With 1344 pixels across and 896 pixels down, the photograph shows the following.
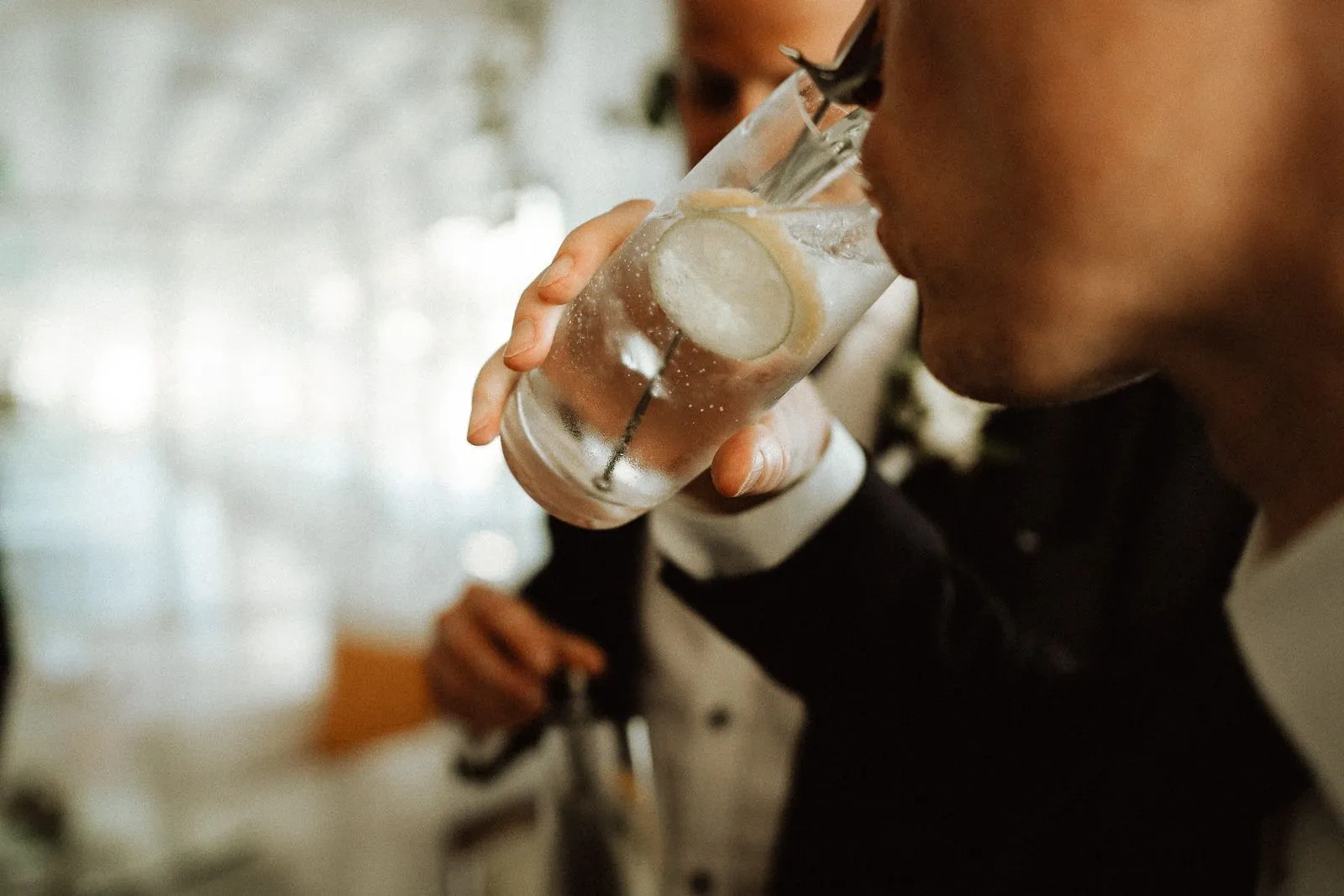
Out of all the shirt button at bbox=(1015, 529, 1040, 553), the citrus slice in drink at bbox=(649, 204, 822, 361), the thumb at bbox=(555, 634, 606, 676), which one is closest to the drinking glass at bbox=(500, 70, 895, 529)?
the citrus slice in drink at bbox=(649, 204, 822, 361)

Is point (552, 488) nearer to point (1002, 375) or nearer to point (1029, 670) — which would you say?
point (1002, 375)

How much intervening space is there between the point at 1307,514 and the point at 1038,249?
261 millimetres

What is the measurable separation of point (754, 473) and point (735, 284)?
0.17 meters

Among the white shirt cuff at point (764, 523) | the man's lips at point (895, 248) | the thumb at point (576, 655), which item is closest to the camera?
the man's lips at point (895, 248)

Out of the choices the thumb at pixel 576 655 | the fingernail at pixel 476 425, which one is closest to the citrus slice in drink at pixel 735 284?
the fingernail at pixel 476 425

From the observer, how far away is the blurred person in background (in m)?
0.54

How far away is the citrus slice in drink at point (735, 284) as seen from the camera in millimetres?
595

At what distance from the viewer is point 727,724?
1600 mm

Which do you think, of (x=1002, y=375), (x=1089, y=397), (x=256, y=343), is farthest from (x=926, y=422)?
(x=256, y=343)

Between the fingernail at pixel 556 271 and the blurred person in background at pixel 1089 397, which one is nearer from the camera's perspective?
the blurred person in background at pixel 1089 397

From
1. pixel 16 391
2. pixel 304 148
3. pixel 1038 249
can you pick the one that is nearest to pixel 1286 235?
pixel 1038 249

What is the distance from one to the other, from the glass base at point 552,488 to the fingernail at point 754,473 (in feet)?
0.30

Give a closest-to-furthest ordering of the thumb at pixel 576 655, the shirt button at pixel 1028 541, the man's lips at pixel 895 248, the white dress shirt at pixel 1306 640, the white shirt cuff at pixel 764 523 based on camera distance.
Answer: the white dress shirt at pixel 1306 640
the man's lips at pixel 895 248
the white shirt cuff at pixel 764 523
the thumb at pixel 576 655
the shirt button at pixel 1028 541

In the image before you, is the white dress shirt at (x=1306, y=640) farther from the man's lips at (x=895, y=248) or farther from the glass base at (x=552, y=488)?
Result: the glass base at (x=552, y=488)
